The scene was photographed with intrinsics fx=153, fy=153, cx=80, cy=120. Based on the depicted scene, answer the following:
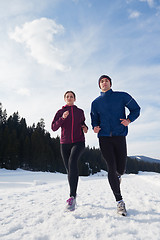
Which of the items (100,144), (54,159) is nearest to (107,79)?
(100,144)

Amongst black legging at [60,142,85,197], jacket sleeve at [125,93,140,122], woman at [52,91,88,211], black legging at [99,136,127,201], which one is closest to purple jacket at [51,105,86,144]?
woman at [52,91,88,211]

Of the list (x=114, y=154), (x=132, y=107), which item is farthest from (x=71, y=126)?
(x=132, y=107)

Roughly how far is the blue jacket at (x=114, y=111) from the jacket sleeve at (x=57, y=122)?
2.67 feet

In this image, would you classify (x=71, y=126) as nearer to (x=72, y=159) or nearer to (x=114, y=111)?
(x=72, y=159)

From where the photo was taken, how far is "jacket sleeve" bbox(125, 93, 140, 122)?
3.15 meters

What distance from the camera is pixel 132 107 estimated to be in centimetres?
319

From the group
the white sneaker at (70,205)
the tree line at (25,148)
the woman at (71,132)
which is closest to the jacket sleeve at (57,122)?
the woman at (71,132)

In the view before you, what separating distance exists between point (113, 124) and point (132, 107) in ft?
1.80

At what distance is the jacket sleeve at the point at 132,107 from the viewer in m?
3.15

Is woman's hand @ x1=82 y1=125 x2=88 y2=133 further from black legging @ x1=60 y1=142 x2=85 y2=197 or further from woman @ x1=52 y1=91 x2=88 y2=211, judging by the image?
black legging @ x1=60 y1=142 x2=85 y2=197

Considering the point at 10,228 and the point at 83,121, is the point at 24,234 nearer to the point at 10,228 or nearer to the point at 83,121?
the point at 10,228

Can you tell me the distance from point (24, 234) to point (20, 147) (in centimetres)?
4649

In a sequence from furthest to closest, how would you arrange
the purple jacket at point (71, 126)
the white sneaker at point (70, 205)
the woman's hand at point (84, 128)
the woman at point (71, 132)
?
the woman's hand at point (84, 128) < the purple jacket at point (71, 126) < the woman at point (71, 132) < the white sneaker at point (70, 205)

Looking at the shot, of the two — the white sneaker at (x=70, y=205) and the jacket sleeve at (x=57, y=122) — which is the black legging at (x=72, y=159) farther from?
the jacket sleeve at (x=57, y=122)
